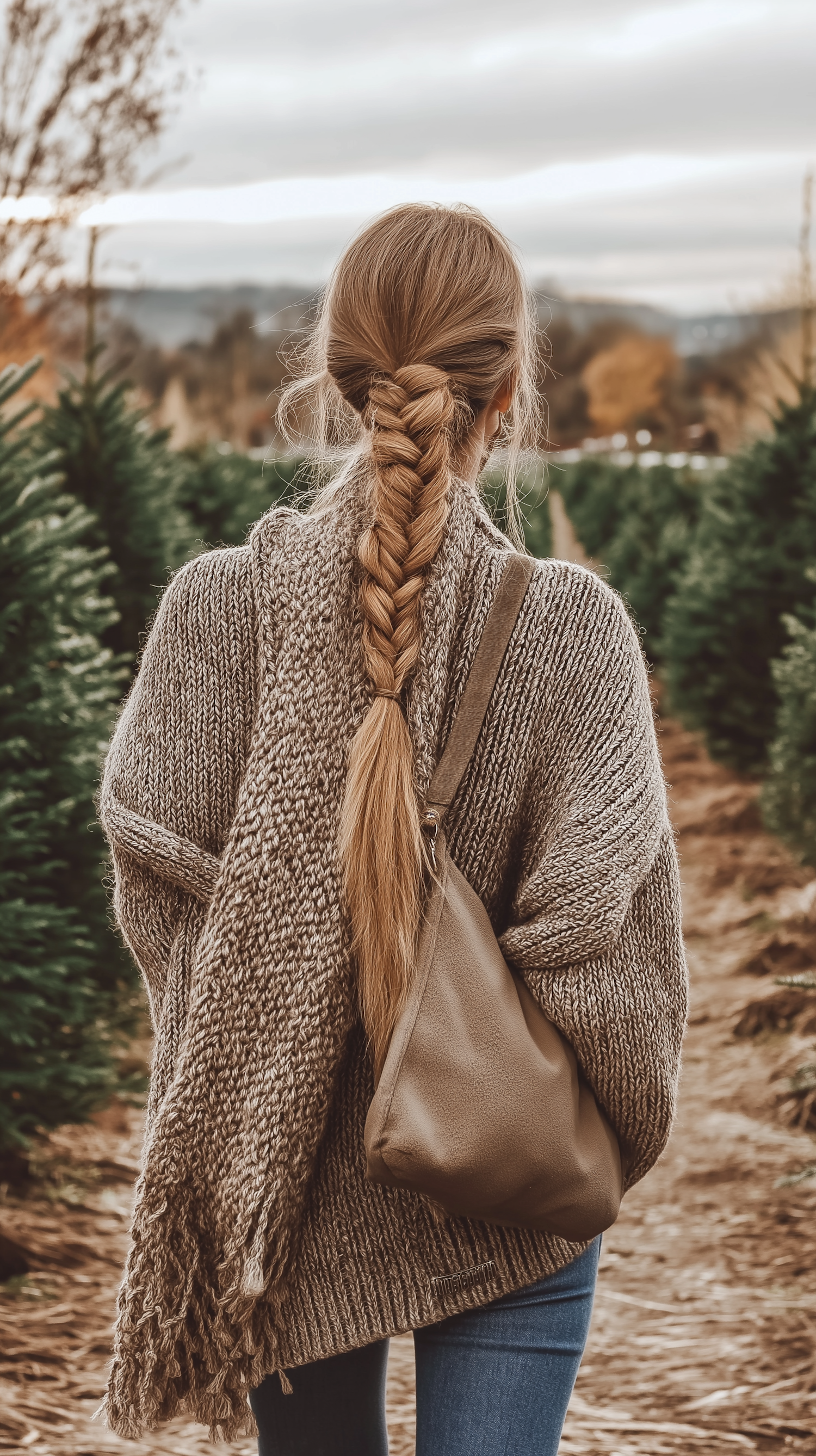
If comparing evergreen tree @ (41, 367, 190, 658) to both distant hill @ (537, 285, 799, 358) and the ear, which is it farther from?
distant hill @ (537, 285, 799, 358)

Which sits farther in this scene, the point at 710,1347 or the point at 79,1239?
the point at 79,1239

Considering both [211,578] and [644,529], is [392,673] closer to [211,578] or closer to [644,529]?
[211,578]

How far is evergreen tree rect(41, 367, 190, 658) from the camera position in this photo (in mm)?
6098

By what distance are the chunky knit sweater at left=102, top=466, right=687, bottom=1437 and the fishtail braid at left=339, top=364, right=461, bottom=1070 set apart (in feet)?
0.09

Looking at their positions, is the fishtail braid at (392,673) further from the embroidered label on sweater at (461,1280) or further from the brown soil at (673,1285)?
the brown soil at (673,1285)

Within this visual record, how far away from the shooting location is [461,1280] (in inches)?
56.7

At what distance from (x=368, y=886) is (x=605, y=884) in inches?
9.9

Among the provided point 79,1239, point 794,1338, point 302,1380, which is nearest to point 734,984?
point 794,1338

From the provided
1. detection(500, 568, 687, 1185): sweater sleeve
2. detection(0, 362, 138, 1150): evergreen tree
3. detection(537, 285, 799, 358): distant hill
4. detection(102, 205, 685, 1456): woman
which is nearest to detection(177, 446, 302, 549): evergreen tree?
detection(0, 362, 138, 1150): evergreen tree

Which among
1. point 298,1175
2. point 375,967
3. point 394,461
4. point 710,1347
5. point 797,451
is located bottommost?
point 710,1347

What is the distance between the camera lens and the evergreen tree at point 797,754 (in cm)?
493

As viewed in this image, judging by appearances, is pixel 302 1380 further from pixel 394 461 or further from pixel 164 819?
pixel 394 461

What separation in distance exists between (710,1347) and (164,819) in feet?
7.74

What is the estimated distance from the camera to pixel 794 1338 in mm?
3133
